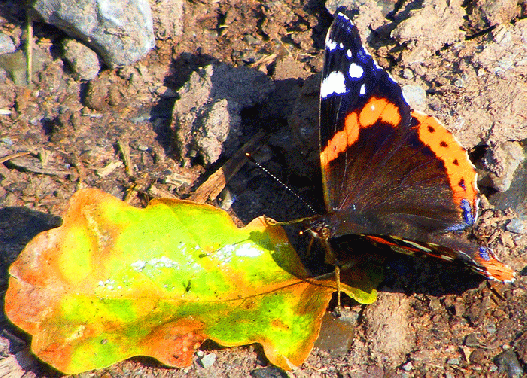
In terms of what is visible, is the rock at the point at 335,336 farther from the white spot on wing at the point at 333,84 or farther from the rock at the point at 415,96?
the rock at the point at 415,96

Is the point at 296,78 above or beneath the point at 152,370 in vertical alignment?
above

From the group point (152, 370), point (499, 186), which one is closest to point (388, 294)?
point (499, 186)

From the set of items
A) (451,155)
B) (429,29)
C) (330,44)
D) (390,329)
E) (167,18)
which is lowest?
(390,329)

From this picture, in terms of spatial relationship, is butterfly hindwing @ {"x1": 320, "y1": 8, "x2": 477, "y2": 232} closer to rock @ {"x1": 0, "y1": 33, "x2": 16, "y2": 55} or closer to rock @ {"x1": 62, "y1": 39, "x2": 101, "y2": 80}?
rock @ {"x1": 62, "y1": 39, "x2": 101, "y2": 80}

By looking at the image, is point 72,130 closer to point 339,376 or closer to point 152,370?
point 152,370

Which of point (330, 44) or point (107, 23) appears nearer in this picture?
point (330, 44)

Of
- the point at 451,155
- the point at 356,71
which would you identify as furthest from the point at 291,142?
the point at 451,155

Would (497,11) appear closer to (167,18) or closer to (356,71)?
(356,71)

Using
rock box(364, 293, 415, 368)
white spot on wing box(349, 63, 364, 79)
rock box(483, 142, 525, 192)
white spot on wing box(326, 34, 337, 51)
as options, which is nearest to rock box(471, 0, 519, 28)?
rock box(483, 142, 525, 192)
